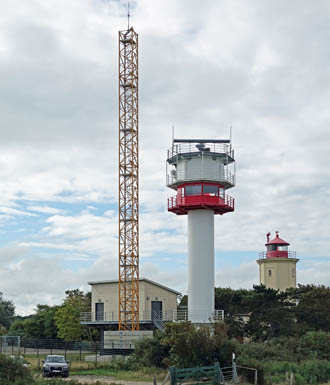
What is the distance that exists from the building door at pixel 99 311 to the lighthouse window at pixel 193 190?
14.2 meters

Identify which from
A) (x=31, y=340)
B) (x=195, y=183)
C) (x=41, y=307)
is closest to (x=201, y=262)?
(x=195, y=183)

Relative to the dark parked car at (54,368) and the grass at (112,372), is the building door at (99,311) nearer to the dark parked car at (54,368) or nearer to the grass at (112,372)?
the grass at (112,372)

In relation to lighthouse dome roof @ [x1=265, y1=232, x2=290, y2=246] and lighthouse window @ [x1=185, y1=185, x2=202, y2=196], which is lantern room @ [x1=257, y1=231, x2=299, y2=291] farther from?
lighthouse window @ [x1=185, y1=185, x2=202, y2=196]

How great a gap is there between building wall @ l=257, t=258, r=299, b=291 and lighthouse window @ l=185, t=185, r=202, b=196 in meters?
26.9

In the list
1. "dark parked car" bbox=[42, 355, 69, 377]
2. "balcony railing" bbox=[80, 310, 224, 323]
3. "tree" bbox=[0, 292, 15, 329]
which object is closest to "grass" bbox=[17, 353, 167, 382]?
"dark parked car" bbox=[42, 355, 69, 377]

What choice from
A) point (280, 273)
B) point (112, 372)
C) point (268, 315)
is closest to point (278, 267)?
point (280, 273)

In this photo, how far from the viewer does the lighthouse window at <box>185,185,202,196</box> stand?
54.3 meters

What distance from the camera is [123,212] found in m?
61.4

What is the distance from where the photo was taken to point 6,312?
10944cm

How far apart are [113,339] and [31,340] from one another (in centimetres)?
1742

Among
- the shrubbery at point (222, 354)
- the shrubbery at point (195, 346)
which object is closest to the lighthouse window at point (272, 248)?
the shrubbery at point (222, 354)

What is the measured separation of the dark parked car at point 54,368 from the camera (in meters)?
36.8

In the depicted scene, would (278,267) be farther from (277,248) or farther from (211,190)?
(211,190)

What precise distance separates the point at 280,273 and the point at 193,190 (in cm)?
2764
